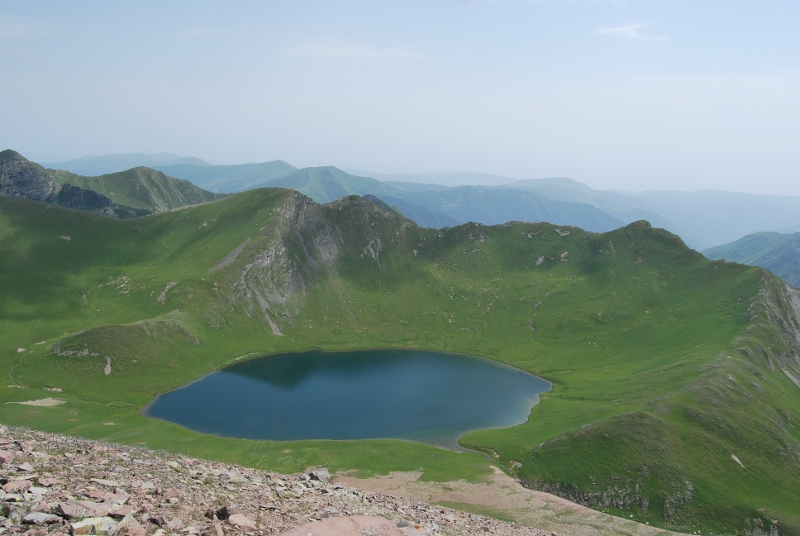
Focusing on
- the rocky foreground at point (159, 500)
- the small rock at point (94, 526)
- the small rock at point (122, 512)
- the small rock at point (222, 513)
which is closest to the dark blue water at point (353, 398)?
the rocky foreground at point (159, 500)

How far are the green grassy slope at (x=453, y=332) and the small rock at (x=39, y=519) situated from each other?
56.1m

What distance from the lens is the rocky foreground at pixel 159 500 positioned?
21125mm

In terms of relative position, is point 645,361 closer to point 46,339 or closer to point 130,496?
point 130,496

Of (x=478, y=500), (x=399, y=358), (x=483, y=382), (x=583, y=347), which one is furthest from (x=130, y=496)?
(x=583, y=347)

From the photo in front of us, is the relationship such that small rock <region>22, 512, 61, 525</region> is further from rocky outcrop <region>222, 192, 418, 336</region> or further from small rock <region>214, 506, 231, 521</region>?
rocky outcrop <region>222, 192, 418, 336</region>

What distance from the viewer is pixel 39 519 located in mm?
20000

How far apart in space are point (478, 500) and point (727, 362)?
247ft

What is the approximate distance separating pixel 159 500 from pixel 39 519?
677 cm

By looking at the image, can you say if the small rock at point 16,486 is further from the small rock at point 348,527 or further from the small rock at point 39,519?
the small rock at point 348,527

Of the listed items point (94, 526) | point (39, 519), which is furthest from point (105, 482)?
point (94, 526)

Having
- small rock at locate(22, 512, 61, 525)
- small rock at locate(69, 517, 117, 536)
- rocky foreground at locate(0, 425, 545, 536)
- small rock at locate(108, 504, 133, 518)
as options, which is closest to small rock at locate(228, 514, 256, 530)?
rocky foreground at locate(0, 425, 545, 536)

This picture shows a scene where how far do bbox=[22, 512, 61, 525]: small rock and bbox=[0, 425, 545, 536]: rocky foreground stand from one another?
0.04 metres

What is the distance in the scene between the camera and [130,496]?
25062mm

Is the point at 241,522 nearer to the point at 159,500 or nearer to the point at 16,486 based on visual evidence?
the point at 159,500
